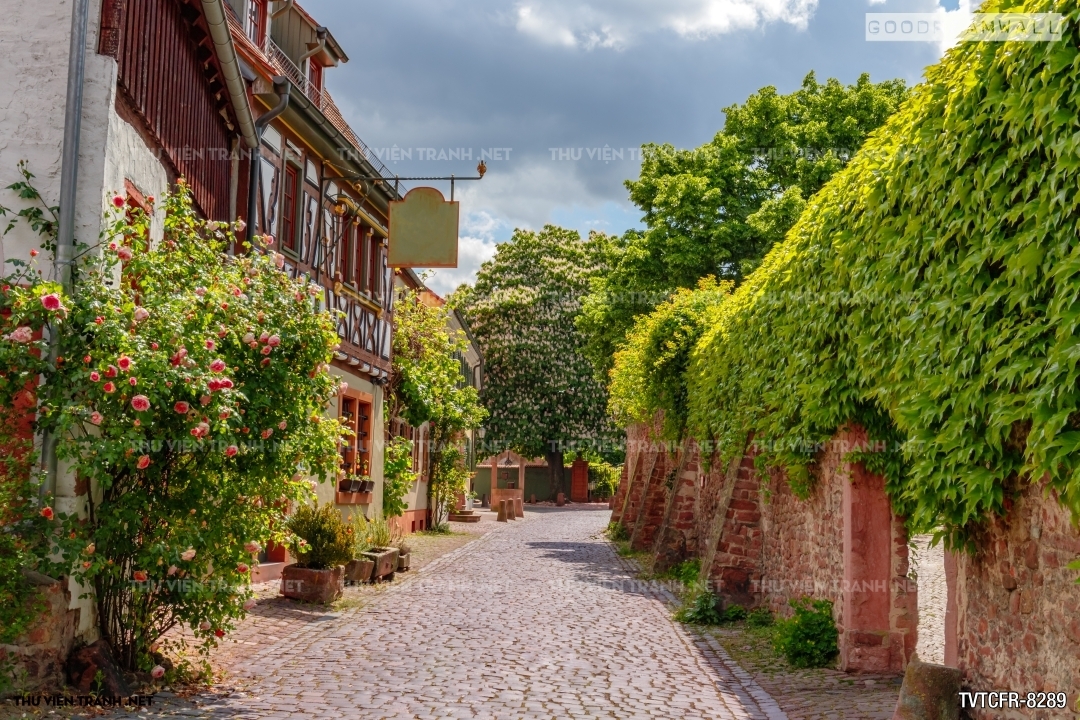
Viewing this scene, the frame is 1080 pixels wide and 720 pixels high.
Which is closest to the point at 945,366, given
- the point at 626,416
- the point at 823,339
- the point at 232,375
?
the point at 823,339

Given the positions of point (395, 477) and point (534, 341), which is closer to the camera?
point (395, 477)

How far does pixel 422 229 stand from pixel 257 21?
3.86 metres

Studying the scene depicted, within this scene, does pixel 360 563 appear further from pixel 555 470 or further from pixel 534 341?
pixel 555 470

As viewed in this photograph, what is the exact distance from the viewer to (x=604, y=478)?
172 ft

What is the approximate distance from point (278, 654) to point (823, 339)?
A: 5.39 metres

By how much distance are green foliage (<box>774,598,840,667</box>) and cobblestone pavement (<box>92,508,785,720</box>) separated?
594mm

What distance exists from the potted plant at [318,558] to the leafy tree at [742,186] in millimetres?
15238

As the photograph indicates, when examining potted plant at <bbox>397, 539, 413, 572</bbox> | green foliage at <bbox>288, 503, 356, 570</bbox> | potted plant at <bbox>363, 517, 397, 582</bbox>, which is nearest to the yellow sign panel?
potted plant at <bbox>363, 517, 397, 582</bbox>

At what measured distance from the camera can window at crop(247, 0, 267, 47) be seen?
15.0m

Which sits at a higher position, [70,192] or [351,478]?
[70,192]

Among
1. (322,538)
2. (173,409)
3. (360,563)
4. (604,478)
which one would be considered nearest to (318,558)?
(322,538)

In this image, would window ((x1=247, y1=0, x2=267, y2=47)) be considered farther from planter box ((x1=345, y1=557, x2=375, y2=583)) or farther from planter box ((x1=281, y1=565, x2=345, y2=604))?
planter box ((x1=281, y1=565, x2=345, y2=604))

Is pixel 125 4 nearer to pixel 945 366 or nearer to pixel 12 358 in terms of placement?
pixel 12 358

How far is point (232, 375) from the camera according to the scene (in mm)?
7785
